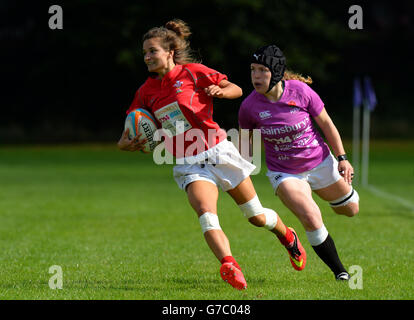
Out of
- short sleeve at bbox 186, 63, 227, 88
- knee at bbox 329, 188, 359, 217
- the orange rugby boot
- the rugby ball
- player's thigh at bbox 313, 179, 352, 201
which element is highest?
short sleeve at bbox 186, 63, 227, 88

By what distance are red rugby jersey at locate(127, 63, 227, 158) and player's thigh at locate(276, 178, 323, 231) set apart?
0.69 meters

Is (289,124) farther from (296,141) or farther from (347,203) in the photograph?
(347,203)

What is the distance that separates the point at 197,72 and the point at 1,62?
38.8m

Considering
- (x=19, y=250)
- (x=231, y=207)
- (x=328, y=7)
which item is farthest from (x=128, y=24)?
(x=19, y=250)

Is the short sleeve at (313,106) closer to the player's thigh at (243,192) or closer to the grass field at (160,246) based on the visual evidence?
the player's thigh at (243,192)

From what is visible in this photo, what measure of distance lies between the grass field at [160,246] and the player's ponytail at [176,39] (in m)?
1.95

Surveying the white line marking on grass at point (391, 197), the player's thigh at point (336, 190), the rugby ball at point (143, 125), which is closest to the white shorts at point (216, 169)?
the rugby ball at point (143, 125)

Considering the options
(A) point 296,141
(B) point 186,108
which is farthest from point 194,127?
(A) point 296,141

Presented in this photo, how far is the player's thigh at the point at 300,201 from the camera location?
614cm

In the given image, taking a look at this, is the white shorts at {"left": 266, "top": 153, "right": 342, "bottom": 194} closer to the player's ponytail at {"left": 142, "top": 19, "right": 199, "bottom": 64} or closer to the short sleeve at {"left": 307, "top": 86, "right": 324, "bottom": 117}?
the short sleeve at {"left": 307, "top": 86, "right": 324, "bottom": 117}

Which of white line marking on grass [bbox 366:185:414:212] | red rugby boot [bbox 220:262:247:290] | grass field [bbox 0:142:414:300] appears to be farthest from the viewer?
white line marking on grass [bbox 366:185:414:212]

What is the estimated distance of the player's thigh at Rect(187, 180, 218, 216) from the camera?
5945 millimetres

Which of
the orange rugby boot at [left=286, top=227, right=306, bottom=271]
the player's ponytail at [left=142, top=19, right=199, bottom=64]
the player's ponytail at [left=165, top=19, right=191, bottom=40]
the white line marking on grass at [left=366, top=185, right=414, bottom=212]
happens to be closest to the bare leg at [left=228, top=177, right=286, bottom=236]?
the orange rugby boot at [left=286, top=227, right=306, bottom=271]

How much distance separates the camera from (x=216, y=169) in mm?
6098
